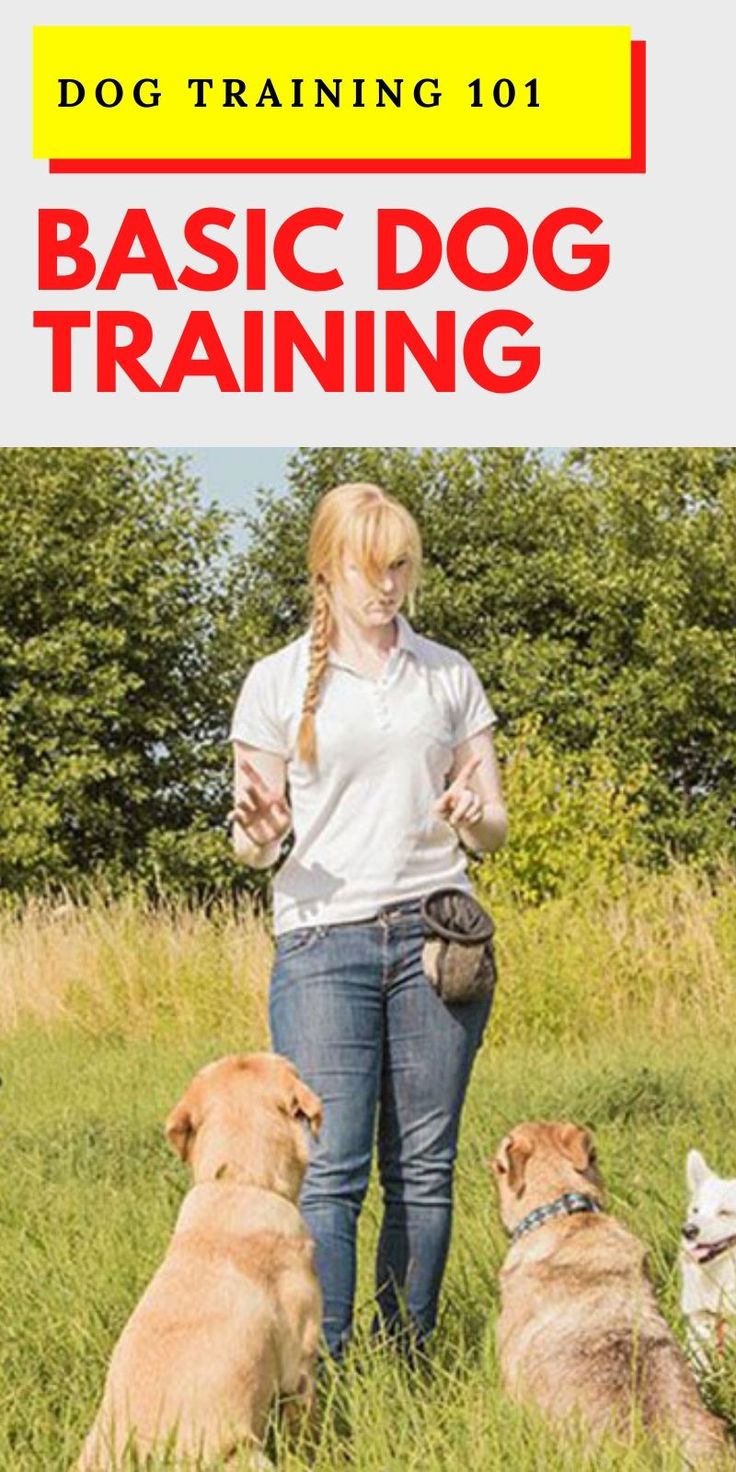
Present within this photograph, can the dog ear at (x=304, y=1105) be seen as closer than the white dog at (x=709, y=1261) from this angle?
Yes

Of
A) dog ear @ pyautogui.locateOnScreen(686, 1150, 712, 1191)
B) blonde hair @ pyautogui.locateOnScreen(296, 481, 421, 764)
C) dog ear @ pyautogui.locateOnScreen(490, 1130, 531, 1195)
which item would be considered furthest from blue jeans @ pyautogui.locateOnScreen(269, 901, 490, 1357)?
dog ear @ pyautogui.locateOnScreen(686, 1150, 712, 1191)

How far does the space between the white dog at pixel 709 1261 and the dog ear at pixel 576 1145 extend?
563mm

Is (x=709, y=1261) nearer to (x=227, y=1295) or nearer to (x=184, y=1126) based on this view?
(x=184, y=1126)

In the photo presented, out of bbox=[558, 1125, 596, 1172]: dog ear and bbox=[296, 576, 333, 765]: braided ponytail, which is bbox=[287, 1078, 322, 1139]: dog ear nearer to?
bbox=[558, 1125, 596, 1172]: dog ear

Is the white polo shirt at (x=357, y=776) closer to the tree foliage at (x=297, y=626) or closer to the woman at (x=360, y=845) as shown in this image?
the woman at (x=360, y=845)

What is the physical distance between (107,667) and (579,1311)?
79.6ft

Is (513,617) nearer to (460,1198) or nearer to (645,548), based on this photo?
(645,548)

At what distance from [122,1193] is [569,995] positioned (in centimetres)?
816

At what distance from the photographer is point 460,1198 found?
26.4ft

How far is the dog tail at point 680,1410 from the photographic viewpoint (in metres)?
4.45

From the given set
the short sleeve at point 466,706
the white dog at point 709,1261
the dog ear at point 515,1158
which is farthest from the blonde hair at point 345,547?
the white dog at point 709,1261

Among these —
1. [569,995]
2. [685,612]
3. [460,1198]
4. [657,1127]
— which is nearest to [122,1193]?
[460,1198]

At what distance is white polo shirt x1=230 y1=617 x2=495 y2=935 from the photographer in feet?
18.1

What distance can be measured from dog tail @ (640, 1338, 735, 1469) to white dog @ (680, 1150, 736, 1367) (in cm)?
92
